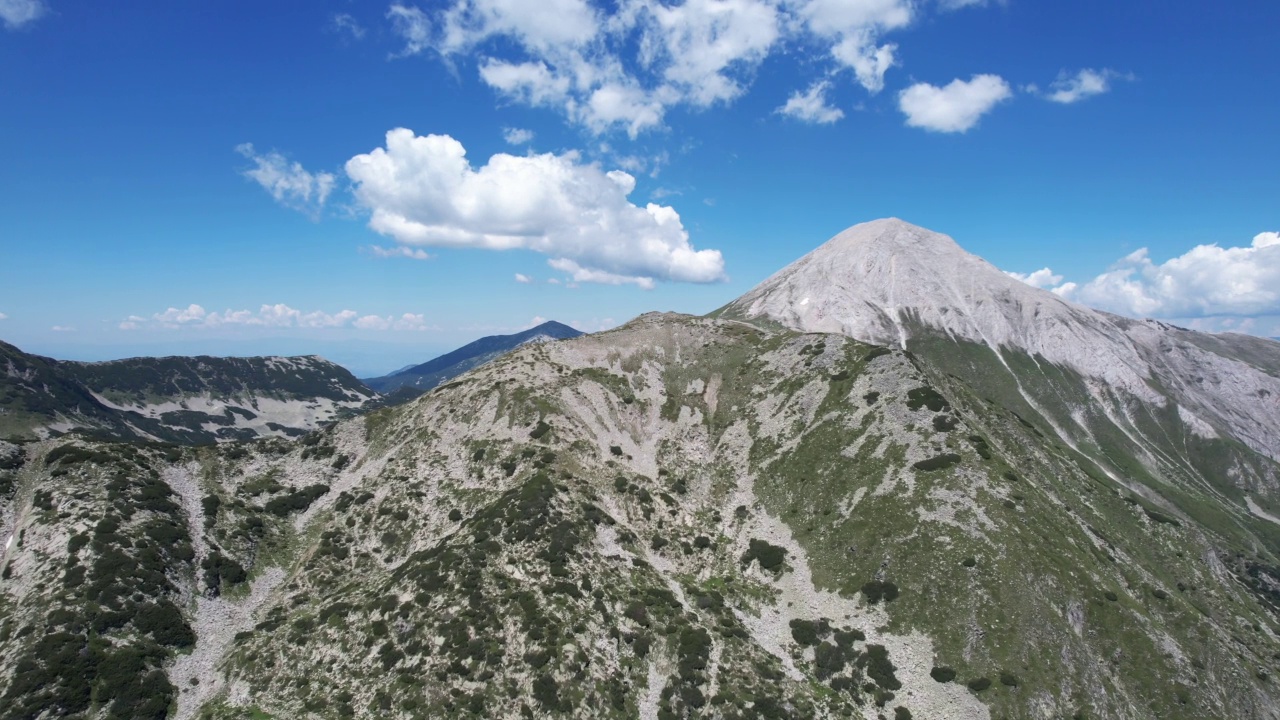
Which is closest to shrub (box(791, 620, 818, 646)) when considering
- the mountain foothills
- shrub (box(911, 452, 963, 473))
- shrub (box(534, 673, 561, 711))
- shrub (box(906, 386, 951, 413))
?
the mountain foothills

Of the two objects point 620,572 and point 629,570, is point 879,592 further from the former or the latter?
point 620,572

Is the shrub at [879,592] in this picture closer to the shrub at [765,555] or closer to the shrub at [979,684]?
the shrub at [979,684]

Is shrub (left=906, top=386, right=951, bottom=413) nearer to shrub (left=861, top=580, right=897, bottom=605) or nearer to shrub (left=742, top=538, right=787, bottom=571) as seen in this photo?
shrub (left=861, top=580, right=897, bottom=605)

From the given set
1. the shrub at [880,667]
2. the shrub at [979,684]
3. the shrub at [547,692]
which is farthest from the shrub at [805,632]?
the shrub at [547,692]

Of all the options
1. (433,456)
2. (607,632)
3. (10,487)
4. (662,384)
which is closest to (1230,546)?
(662,384)

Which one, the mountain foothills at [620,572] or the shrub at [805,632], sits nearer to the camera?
the mountain foothills at [620,572]

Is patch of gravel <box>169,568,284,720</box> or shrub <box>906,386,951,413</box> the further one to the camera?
shrub <box>906,386,951,413</box>
